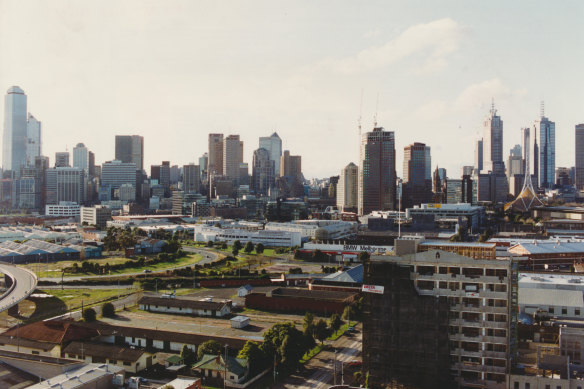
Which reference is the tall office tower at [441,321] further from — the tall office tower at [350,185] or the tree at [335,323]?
the tall office tower at [350,185]

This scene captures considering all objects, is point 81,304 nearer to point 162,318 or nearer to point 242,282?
point 162,318

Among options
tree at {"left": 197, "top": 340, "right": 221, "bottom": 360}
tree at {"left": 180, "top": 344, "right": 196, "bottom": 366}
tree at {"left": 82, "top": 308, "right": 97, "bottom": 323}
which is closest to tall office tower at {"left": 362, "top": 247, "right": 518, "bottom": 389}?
tree at {"left": 197, "top": 340, "right": 221, "bottom": 360}

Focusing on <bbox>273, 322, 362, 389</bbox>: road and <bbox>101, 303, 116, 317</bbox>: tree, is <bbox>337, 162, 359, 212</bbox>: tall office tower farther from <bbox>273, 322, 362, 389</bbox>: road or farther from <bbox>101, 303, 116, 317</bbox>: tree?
<bbox>273, 322, 362, 389</bbox>: road

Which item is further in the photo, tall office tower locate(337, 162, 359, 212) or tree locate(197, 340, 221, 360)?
tall office tower locate(337, 162, 359, 212)

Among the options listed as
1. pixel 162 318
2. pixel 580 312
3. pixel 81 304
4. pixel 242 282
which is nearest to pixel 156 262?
pixel 242 282

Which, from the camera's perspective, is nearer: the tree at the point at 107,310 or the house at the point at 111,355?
the house at the point at 111,355

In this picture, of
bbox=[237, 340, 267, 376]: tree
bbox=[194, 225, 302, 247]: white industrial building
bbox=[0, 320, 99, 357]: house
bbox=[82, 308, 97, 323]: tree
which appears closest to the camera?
bbox=[237, 340, 267, 376]: tree

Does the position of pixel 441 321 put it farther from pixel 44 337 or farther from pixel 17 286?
pixel 17 286

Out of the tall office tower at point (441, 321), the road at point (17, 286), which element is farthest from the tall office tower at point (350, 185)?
the tall office tower at point (441, 321)
